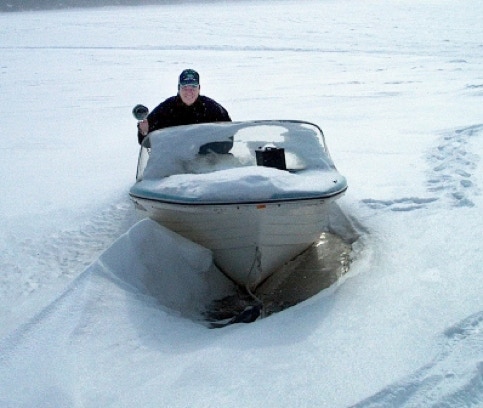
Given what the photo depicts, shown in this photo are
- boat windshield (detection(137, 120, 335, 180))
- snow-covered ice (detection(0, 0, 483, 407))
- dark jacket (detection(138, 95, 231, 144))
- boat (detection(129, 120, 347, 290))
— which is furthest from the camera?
dark jacket (detection(138, 95, 231, 144))

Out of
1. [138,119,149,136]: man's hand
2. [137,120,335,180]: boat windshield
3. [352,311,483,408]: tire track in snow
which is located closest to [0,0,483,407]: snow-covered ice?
[352,311,483,408]: tire track in snow

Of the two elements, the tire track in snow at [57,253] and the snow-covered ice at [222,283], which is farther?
the tire track in snow at [57,253]

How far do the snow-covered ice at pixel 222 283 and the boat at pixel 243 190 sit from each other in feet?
0.78

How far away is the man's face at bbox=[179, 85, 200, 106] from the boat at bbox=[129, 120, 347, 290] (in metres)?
0.78

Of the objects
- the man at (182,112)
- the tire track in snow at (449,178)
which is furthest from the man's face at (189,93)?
the tire track in snow at (449,178)

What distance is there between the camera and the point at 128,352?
2689 millimetres

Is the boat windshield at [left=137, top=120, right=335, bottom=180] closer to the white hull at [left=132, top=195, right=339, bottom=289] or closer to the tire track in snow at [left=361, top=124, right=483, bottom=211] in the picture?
the white hull at [left=132, top=195, right=339, bottom=289]

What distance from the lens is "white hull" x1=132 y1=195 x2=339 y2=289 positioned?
11.3 feet

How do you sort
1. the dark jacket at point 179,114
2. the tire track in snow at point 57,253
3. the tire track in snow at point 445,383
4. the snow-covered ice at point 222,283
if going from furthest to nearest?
the dark jacket at point 179,114 < the tire track in snow at point 57,253 < the snow-covered ice at point 222,283 < the tire track in snow at point 445,383

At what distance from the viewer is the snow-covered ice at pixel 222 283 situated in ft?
7.70

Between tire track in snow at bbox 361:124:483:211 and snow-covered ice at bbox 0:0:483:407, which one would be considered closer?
snow-covered ice at bbox 0:0:483:407

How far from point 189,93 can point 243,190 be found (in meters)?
2.21

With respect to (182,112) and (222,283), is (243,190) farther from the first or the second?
(182,112)

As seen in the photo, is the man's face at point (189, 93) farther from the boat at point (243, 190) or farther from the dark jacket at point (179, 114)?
the boat at point (243, 190)
